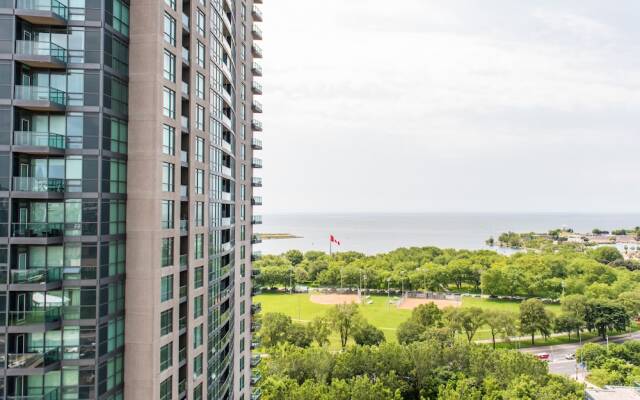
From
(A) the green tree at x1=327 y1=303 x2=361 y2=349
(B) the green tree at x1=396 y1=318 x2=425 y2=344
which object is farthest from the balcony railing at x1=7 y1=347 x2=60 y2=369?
(B) the green tree at x1=396 y1=318 x2=425 y2=344

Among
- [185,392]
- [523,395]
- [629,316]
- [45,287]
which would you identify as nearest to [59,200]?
A: [45,287]

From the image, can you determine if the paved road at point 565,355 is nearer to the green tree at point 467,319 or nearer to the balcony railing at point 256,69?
the green tree at point 467,319

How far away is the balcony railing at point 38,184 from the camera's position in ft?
61.3

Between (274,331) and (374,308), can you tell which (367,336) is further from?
(374,308)

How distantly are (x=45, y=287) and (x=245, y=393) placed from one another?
26951 millimetres

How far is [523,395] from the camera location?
37.4m

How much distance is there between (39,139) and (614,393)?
47736 mm

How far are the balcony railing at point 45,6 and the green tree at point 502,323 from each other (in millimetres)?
66221

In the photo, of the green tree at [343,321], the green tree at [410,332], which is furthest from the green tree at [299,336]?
the green tree at [410,332]

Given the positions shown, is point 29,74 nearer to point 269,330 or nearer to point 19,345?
point 19,345

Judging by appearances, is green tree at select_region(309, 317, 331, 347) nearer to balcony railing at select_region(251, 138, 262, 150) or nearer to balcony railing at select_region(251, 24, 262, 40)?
balcony railing at select_region(251, 138, 262, 150)

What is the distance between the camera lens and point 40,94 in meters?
19.2

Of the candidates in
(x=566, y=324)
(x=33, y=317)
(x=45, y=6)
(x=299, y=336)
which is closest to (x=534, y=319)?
(x=566, y=324)

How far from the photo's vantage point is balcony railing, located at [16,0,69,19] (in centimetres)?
1885
